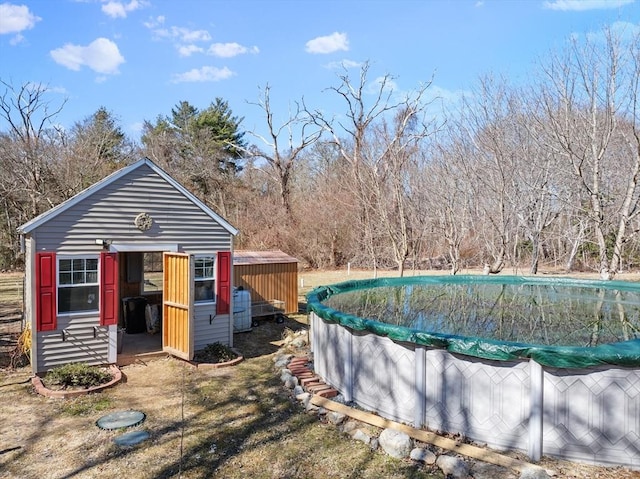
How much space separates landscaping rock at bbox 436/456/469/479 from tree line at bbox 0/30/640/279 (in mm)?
8339

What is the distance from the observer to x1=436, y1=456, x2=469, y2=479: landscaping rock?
13.4 ft

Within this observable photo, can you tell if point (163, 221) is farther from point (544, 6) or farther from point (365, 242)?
point (365, 242)

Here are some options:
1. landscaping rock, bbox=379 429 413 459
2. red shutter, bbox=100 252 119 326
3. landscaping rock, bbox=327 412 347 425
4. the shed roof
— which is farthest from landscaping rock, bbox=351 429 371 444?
the shed roof

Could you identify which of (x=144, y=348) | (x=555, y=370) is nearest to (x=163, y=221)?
(x=144, y=348)

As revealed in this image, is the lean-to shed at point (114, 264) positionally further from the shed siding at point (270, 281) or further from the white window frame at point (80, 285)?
the shed siding at point (270, 281)

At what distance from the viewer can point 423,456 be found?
441cm

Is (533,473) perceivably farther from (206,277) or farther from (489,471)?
(206,277)

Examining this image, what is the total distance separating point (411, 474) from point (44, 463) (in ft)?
12.6

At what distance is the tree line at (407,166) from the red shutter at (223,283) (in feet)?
22.3

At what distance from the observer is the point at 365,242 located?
2536 centimetres

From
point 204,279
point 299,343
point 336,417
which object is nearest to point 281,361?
point 299,343

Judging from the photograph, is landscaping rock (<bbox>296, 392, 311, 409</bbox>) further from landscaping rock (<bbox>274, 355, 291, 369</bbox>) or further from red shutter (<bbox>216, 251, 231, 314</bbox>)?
red shutter (<bbox>216, 251, 231, 314</bbox>)

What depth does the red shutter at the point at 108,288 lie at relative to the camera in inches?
303

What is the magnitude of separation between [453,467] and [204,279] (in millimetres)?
6149
